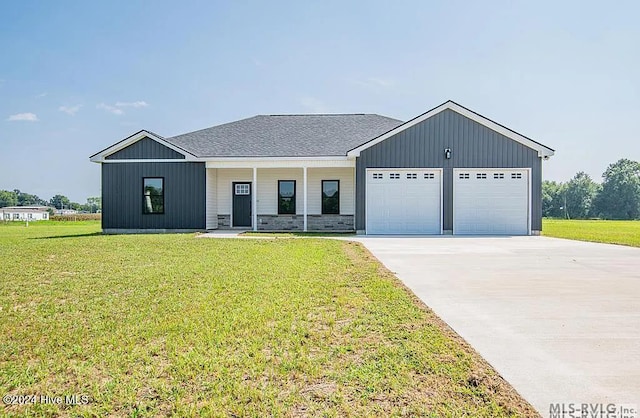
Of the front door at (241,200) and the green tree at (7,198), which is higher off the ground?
the green tree at (7,198)

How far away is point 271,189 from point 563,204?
6164 cm

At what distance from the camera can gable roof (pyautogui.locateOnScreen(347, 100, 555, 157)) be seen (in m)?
15.3

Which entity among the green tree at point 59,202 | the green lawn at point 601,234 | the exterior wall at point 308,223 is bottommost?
the green lawn at point 601,234

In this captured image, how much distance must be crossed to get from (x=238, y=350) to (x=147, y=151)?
1521cm

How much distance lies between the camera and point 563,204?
6391 cm

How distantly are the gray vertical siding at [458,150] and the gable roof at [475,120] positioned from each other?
0.14 metres

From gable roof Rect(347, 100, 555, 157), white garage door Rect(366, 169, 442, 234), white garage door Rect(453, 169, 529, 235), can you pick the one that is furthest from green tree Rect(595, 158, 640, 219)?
white garage door Rect(366, 169, 442, 234)

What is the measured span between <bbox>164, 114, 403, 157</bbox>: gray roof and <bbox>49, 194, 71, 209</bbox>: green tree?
121529 millimetres

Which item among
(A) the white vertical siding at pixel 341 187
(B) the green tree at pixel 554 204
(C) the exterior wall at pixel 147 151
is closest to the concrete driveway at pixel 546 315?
(A) the white vertical siding at pixel 341 187

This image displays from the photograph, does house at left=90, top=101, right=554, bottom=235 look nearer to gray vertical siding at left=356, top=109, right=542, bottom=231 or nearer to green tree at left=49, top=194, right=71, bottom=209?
gray vertical siding at left=356, top=109, right=542, bottom=231

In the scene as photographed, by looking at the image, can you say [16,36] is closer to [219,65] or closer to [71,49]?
[71,49]

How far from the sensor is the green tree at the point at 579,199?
200 feet

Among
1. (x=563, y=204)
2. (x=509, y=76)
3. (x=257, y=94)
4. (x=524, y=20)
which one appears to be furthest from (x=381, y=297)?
(x=563, y=204)

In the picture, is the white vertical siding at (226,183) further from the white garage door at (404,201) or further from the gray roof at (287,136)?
the white garage door at (404,201)
